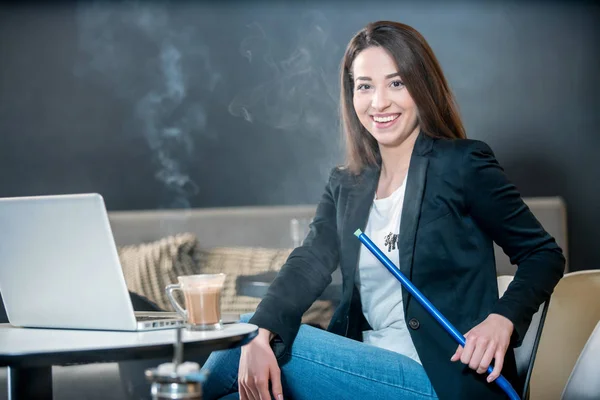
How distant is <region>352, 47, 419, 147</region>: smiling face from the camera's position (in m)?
1.75

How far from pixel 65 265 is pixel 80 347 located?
0.23 meters

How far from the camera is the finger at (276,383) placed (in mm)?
1517

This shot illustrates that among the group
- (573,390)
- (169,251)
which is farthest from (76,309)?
(169,251)

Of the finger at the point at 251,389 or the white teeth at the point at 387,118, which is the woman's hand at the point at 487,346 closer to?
the finger at the point at 251,389

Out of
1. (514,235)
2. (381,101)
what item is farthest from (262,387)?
(381,101)

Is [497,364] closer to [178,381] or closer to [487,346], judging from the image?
[487,346]

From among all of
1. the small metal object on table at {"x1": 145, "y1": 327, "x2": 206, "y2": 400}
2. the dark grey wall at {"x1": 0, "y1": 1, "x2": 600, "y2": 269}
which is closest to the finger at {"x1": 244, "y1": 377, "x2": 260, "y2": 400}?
the small metal object on table at {"x1": 145, "y1": 327, "x2": 206, "y2": 400}

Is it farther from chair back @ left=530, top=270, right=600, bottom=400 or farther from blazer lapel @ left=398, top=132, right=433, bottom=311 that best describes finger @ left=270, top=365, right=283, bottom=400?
chair back @ left=530, top=270, right=600, bottom=400

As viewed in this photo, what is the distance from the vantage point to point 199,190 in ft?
11.5

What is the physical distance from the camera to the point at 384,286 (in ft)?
5.55

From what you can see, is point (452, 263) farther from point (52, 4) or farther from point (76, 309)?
point (52, 4)

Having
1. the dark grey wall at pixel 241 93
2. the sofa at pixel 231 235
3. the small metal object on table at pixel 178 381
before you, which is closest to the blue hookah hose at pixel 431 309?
the small metal object on table at pixel 178 381

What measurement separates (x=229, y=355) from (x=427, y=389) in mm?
386

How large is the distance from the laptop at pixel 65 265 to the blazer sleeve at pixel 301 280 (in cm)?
24
